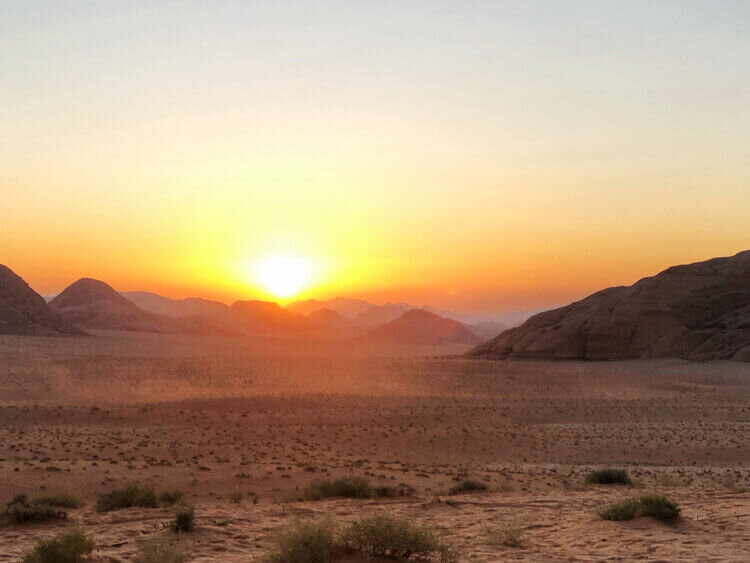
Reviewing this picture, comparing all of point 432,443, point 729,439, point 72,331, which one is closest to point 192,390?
point 432,443

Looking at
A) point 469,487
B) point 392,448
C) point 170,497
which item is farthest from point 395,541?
point 392,448

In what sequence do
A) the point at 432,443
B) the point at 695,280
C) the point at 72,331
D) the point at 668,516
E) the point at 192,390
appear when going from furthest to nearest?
the point at 72,331
the point at 695,280
the point at 192,390
the point at 432,443
the point at 668,516

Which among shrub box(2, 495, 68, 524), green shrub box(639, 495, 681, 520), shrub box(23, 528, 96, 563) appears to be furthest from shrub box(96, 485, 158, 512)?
green shrub box(639, 495, 681, 520)

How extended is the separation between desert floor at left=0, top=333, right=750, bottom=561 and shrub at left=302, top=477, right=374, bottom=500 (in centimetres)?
48

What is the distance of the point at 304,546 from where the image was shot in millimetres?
8531

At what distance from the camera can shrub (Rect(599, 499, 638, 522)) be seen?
1127 cm

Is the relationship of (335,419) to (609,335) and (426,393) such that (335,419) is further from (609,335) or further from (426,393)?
(609,335)

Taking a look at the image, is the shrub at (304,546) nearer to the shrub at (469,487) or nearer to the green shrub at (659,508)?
the green shrub at (659,508)

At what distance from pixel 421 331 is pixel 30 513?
146740 millimetres

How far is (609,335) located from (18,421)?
2178 inches

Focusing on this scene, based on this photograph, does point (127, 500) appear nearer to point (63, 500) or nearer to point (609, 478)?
point (63, 500)

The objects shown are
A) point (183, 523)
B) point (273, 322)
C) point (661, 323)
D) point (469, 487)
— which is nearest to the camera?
point (183, 523)

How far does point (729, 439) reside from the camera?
2545cm

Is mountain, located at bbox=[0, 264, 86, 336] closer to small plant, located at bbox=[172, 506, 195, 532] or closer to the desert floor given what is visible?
the desert floor
